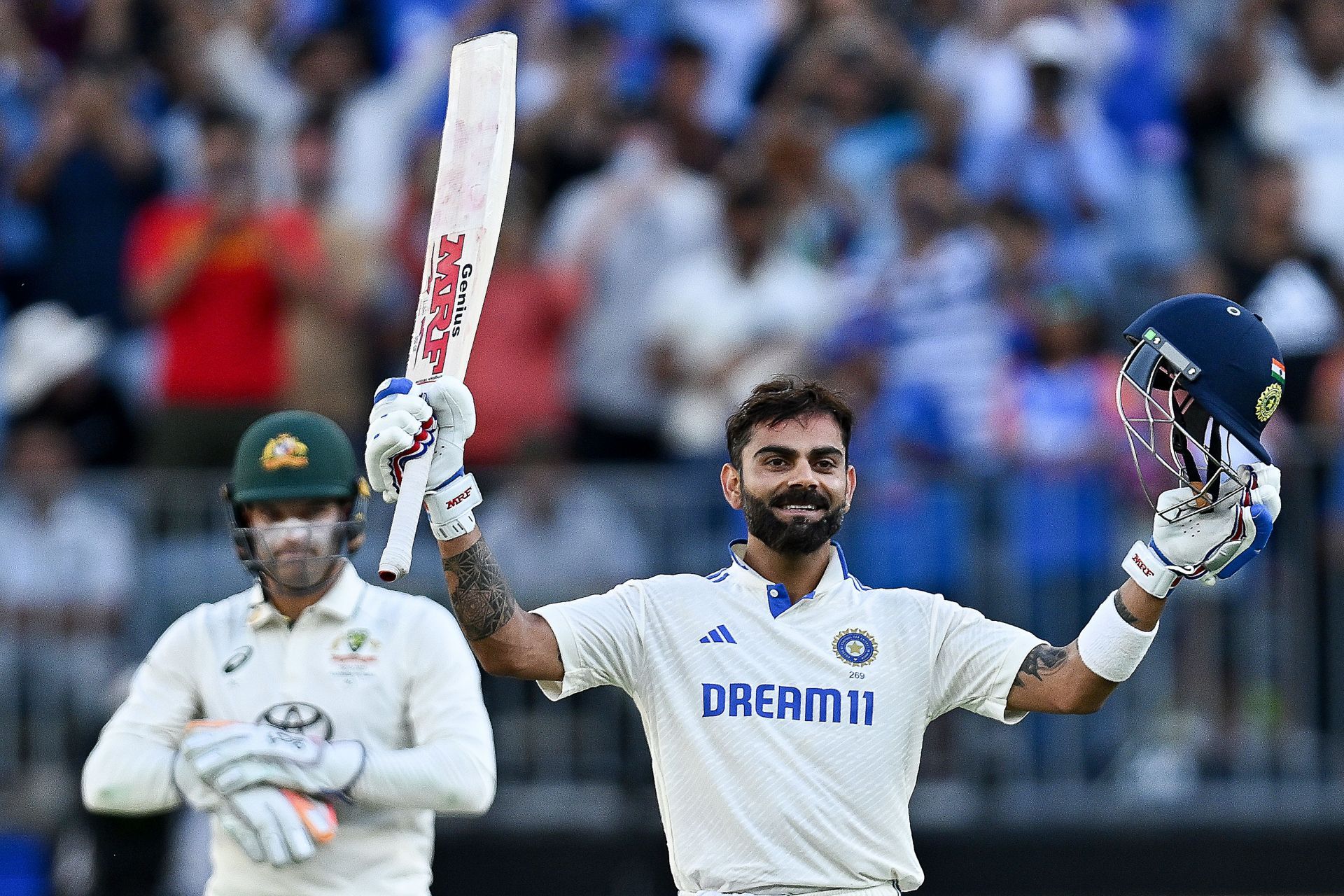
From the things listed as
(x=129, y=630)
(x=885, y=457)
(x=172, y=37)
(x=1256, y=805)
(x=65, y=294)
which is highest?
(x=172, y=37)

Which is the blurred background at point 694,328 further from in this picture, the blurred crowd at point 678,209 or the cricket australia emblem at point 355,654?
the cricket australia emblem at point 355,654

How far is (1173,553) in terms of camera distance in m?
5.20

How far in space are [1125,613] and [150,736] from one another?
2.93 meters

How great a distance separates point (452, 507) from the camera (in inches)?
209

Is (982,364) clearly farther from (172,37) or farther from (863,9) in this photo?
(172,37)

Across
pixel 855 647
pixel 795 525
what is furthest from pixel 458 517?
pixel 855 647

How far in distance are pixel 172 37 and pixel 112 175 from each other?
4.11 ft

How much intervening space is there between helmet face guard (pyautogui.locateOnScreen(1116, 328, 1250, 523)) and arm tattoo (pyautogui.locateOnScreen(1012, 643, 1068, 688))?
48cm

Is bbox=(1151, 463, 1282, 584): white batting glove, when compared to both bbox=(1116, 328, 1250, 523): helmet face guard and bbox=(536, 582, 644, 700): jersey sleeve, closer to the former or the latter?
bbox=(1116, 328, 1250, 523): helmet face guard

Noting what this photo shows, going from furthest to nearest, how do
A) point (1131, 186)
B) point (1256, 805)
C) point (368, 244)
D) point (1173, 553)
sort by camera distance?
point (1131, 186)
point (368, 244)
point (1256, 805)
point (1173, 553)

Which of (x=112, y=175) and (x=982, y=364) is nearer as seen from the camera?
(x=982, y=364)

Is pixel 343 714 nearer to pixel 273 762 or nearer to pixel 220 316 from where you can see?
pixel 273 762

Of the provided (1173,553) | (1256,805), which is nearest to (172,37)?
(1256,805)

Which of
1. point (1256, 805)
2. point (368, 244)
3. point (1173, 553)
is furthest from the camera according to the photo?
point (368, 244)
